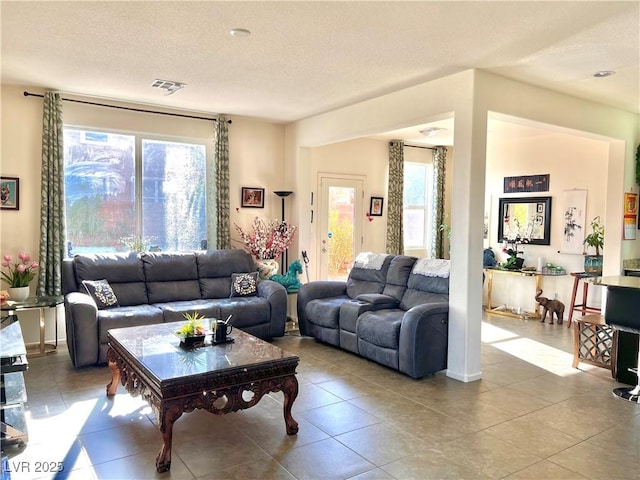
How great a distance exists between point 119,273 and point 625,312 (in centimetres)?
478

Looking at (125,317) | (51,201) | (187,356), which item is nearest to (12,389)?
(187,356)

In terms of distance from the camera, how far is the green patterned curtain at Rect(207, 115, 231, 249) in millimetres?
6207

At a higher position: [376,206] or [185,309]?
[376,206]

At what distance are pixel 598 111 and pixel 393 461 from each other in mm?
4657

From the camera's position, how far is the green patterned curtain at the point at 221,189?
6.21 metres

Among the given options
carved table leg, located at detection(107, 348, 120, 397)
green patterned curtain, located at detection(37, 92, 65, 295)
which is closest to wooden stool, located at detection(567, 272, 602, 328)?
carved table leg, located at detection(107, 348, 120, 397)

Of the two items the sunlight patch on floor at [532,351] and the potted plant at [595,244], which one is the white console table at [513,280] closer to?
the potted plant at [595,244]

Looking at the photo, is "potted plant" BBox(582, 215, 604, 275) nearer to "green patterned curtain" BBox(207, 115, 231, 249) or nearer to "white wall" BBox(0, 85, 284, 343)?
"white wall" BBox(0, 85, 284, 343)

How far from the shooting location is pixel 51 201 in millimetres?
5117

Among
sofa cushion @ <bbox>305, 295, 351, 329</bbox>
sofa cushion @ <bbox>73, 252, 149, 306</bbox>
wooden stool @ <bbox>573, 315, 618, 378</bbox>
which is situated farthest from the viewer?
sofa cushion @ <bbox>305, 295, 351, 329</bbox>

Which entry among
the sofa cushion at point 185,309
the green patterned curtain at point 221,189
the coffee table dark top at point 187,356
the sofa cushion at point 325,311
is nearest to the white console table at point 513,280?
the sofa cushion at point 325,311

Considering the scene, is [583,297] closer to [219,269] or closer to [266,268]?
[266,268]

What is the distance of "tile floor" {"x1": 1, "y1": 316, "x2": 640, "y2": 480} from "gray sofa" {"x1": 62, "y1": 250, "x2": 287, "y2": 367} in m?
0.40

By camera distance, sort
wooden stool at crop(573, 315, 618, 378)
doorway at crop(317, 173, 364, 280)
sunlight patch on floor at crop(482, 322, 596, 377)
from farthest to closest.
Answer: doorway at crop(317, 173, 364, 280), sunlight patch on floor at crop(482, 322, 596, 377), wooden stool at crop(573, 315, 618, 378)
